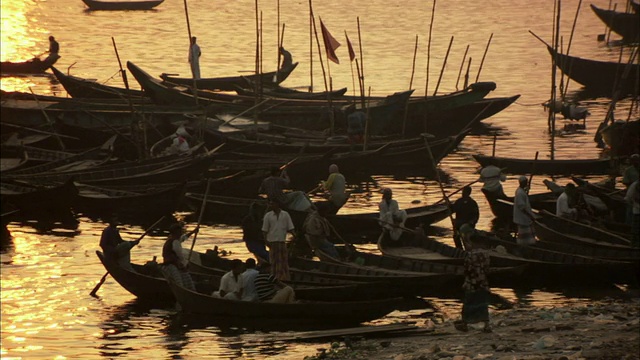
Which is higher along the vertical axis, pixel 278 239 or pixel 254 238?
pixel 278 239

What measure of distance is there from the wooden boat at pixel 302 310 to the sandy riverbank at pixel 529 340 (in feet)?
1.33

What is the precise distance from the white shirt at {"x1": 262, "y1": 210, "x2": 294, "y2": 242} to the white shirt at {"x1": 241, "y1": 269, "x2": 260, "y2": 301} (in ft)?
4.55

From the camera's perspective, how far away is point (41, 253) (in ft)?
75.9

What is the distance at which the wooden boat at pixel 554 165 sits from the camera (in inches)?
1125

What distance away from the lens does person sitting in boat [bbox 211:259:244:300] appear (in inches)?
658

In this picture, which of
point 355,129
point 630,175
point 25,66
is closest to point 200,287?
point 630,175

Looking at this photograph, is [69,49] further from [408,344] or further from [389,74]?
[408,344]

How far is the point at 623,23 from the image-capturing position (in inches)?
2265

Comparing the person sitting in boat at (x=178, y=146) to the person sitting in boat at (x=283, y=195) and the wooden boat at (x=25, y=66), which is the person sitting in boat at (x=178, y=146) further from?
the wooden boat at (x=25, y=66)

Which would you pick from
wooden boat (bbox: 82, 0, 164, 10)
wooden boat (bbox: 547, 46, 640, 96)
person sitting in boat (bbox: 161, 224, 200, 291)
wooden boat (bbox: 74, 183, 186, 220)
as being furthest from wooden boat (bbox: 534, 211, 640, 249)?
wooden boat (bbox: 82, 0, 164, 10)

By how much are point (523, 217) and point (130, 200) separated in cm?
858

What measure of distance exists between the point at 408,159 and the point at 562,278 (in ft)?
38.1

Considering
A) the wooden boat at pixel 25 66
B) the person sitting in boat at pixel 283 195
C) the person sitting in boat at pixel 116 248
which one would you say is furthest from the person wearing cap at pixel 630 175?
the wooden boat at pixel 25 66

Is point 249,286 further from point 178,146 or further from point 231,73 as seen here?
point 231,73
